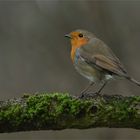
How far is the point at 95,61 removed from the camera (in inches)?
237

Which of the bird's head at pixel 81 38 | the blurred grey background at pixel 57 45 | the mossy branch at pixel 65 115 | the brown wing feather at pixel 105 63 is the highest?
the blurred grey background at pixel 57 45

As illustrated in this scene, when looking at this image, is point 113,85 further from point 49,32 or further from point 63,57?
point 49,32

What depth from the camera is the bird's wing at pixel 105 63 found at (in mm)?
5809

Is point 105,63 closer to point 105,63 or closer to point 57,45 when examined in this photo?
point 105,63

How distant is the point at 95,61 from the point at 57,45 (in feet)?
21.0

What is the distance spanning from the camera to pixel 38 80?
505 inches

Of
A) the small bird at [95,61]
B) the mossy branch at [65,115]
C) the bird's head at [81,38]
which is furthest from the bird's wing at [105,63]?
the mossy branch at [65,115]

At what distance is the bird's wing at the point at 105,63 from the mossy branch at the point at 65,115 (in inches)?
36.1

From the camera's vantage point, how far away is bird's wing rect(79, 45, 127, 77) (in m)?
5.81

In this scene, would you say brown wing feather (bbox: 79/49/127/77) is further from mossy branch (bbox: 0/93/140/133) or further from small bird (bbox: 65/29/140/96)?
mossy branch (bbox: 0/93/140/133)

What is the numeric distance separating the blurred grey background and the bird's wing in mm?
3897

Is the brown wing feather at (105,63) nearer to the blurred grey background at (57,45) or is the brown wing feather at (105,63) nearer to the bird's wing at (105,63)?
the bird's wing at (105,63)

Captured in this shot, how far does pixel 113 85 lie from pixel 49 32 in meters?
3.25

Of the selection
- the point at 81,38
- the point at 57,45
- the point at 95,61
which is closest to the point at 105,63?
the point at 95,61
